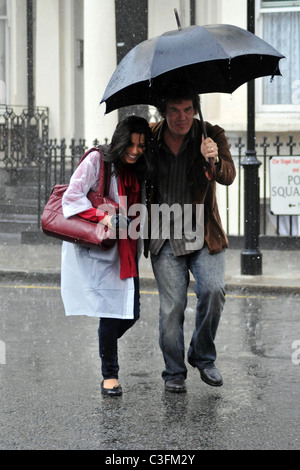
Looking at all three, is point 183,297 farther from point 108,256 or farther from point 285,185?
point 285,185

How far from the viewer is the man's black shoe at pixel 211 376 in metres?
6.23

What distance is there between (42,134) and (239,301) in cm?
874

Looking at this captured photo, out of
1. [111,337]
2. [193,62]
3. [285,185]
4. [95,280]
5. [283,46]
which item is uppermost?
[283,46]

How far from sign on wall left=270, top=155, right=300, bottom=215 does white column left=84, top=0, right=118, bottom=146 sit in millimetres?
3473

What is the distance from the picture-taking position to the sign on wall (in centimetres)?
1323

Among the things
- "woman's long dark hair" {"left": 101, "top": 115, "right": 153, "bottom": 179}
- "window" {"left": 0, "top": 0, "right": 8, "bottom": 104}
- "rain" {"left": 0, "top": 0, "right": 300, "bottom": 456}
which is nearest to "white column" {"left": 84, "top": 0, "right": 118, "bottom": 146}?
"rain" {"left": 0, "top": 0, "right": 300, "bottom": 456}

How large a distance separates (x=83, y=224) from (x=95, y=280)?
36 cm

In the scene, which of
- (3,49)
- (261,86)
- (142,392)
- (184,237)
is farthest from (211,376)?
(3,49)

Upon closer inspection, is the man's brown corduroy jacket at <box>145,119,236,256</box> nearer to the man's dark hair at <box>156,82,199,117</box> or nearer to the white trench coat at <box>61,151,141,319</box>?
the man's dark hair at <box>156,82,199,117</box>

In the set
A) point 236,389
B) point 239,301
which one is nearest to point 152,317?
point 239,301

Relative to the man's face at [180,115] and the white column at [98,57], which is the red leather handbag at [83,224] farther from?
the white column at [98,57]

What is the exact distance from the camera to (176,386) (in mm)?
6195

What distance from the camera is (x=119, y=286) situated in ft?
19.8
